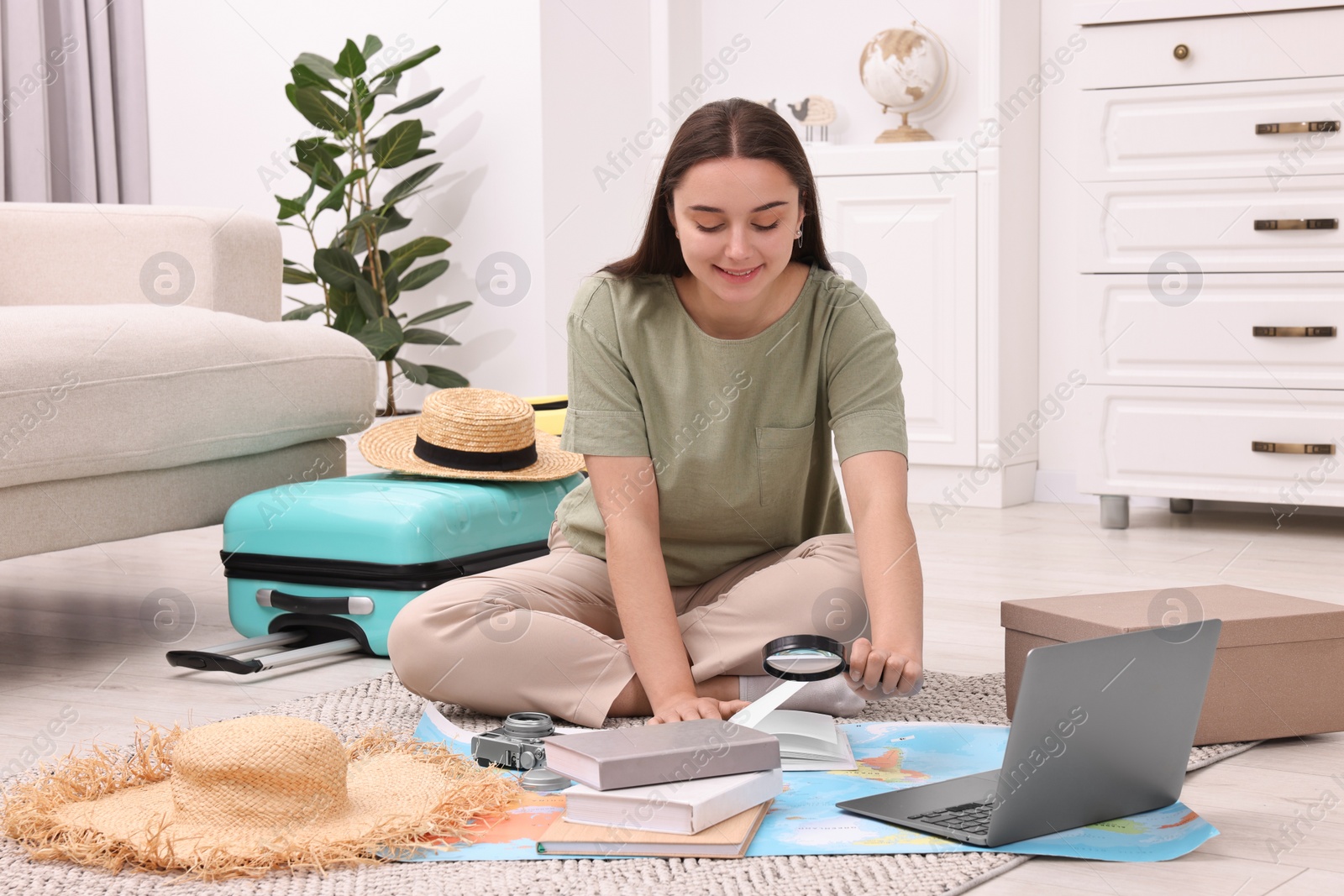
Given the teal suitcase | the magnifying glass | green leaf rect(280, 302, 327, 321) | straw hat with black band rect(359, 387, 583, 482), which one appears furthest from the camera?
green leaf rect(280, 302, 327, 321)

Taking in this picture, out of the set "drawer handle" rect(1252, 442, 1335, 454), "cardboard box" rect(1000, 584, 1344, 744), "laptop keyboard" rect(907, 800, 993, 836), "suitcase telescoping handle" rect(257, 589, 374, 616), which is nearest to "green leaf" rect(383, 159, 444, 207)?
"suitcase telescoping handle" rect(257, 589, 374, 616)

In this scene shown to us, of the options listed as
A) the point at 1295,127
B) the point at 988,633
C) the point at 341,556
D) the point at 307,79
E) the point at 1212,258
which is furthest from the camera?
the point at 307,79

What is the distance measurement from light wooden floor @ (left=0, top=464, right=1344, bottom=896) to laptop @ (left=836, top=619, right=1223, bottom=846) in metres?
0.05

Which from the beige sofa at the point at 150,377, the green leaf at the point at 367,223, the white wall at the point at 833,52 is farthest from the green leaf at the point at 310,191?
the beige sofa at the point at 150,377

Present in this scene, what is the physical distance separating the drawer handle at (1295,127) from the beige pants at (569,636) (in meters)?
1.58

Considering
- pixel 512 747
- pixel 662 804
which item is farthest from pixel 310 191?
pixel 662 804

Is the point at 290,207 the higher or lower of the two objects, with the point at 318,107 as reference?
lower

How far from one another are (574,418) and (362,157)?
2.29 meters

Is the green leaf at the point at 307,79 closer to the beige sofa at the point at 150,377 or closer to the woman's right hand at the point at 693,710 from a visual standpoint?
the beige sofa at the point at 150,377

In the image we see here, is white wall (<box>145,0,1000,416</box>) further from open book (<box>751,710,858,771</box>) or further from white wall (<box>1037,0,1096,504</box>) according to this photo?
open book (<box>751,710,858,771</box>)

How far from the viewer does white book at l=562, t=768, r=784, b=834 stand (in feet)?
3.51

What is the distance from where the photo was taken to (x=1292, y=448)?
2596 millimetres

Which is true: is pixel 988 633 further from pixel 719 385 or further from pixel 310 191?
pixel 310 191

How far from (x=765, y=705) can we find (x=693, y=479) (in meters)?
0.32
